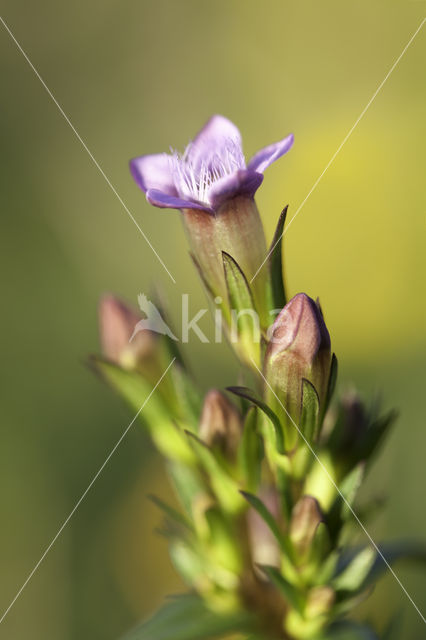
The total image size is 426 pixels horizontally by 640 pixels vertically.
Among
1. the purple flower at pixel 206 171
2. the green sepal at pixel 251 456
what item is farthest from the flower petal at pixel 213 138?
the green sepal at pixel 251 456

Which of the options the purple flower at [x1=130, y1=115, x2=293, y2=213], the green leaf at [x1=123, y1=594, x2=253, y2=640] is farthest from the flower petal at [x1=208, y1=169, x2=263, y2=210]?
the green leaf at [x1=123, y1=594, x2=253, y2=640]

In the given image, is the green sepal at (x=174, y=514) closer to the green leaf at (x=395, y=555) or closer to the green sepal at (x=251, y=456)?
the green sepal at (x=251, y=456)

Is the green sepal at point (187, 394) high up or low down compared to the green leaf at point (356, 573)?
up

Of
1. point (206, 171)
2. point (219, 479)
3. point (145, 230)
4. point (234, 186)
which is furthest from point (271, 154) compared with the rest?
point (145, 230)

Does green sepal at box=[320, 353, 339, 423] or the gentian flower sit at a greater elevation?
the gentian flower

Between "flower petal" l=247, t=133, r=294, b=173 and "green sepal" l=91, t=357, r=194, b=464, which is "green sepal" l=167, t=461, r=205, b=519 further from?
"flower petal" l=247, t=133, r=294, b=173

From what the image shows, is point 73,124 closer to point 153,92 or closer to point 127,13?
point 153,92

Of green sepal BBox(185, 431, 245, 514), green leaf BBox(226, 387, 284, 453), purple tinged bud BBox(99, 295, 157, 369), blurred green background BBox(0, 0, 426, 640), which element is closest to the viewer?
green leaf BBox(226, 387, 284, 453)

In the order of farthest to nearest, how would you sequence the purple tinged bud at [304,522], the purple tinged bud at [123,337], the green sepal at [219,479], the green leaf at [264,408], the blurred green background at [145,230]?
the blurred green background at [145,230] → the purple tinged bud at [123,337] → the green sepal at [219,479] → the purple tinged bud at [304,522] → the green leaf at [264,408]
